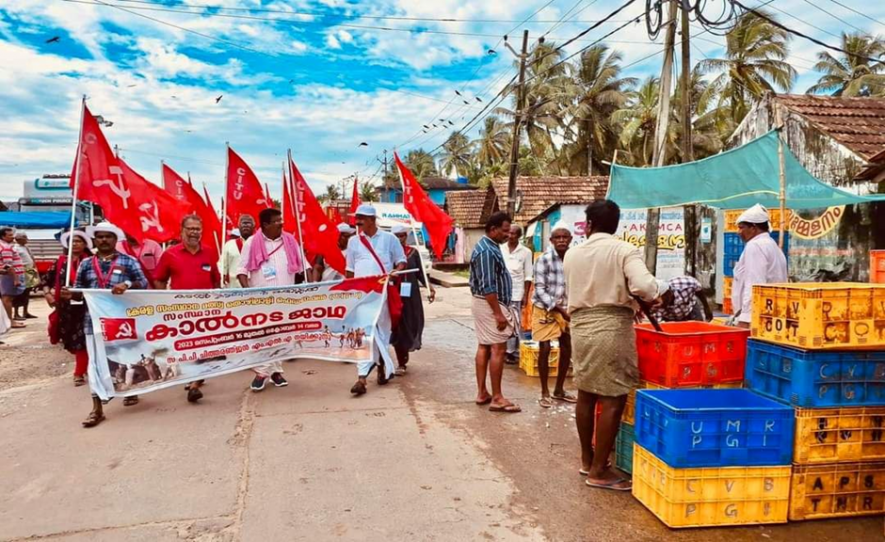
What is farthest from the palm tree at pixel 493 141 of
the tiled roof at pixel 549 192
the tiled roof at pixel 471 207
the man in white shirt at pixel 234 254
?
the man in white shirt at pixel 234 254

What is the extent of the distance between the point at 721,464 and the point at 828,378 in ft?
2.66

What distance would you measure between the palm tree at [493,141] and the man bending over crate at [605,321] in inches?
1532

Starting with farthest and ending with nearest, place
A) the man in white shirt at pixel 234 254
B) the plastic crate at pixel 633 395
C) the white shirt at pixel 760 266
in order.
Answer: the man in white shirt at pixel 234 254 → the white shirt at pixel 760 266 → the plastic crate at pixel 633 395

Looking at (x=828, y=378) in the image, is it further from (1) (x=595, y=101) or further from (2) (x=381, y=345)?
(1) (x=595, y=101)

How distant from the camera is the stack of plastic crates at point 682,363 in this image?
4070 mm

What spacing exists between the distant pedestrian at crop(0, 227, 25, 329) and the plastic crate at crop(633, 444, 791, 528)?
471 inches

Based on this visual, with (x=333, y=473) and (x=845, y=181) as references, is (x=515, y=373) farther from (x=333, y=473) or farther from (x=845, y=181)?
(x=845, y=181)

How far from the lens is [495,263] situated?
5.77m

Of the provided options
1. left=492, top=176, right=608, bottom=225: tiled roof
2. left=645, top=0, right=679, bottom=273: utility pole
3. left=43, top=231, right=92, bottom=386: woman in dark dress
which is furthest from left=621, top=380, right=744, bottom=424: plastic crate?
left=492, top=176, right=608, bottom=225: tiled roof

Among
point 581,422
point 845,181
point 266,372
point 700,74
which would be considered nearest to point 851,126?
point 845,181

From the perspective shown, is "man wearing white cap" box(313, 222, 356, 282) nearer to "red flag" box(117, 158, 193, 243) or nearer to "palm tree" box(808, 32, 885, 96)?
"red flag" box(117, 158, 193, 243)

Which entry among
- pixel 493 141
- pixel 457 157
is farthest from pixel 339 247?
pixel 457 157

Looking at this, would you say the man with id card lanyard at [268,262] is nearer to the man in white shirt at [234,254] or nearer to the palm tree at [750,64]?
the man in white shirt at [234,254]

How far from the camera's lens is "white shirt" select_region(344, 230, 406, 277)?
7109 mm
